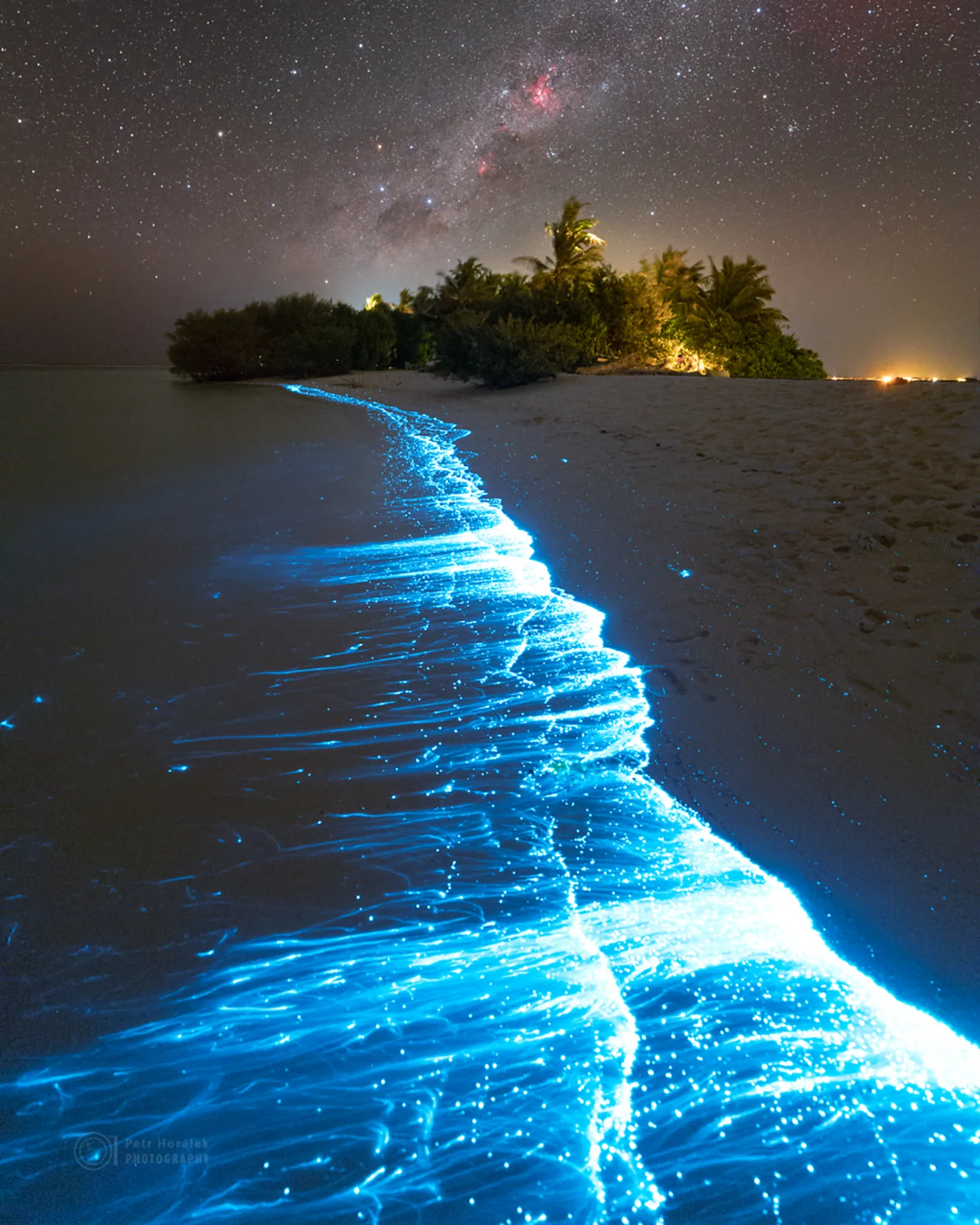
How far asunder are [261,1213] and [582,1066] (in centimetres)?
68

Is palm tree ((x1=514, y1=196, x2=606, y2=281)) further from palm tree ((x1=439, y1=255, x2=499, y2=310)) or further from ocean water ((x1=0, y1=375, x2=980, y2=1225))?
ocean water ((x1=0, y1=375, x2=980, y2=1225))

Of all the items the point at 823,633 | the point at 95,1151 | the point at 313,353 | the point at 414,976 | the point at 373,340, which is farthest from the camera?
the point at 373,340

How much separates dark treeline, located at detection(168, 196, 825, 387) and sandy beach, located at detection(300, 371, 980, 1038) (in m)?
11.3


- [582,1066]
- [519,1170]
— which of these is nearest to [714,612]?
[582,1066]

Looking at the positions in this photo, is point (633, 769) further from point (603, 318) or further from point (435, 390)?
point (603, 318)

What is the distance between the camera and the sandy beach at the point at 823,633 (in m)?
2.22

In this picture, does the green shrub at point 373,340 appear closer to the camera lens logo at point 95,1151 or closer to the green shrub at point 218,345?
the green shrub at point 218,345

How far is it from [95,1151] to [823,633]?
11.0ft

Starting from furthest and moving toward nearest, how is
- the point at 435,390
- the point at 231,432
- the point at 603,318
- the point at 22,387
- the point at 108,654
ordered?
the point at 22,387 < the point at 603,318 < the point at 435,390 < the point at 231,432 < the point at 108,654

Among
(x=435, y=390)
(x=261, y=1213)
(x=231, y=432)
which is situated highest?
(x=435, y=390)

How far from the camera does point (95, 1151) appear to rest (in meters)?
1.49

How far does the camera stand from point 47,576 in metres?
5.21

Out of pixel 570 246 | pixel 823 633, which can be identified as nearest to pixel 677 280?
pixel 570 246

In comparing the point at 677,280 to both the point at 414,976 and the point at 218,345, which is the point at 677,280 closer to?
the point at 218,345
